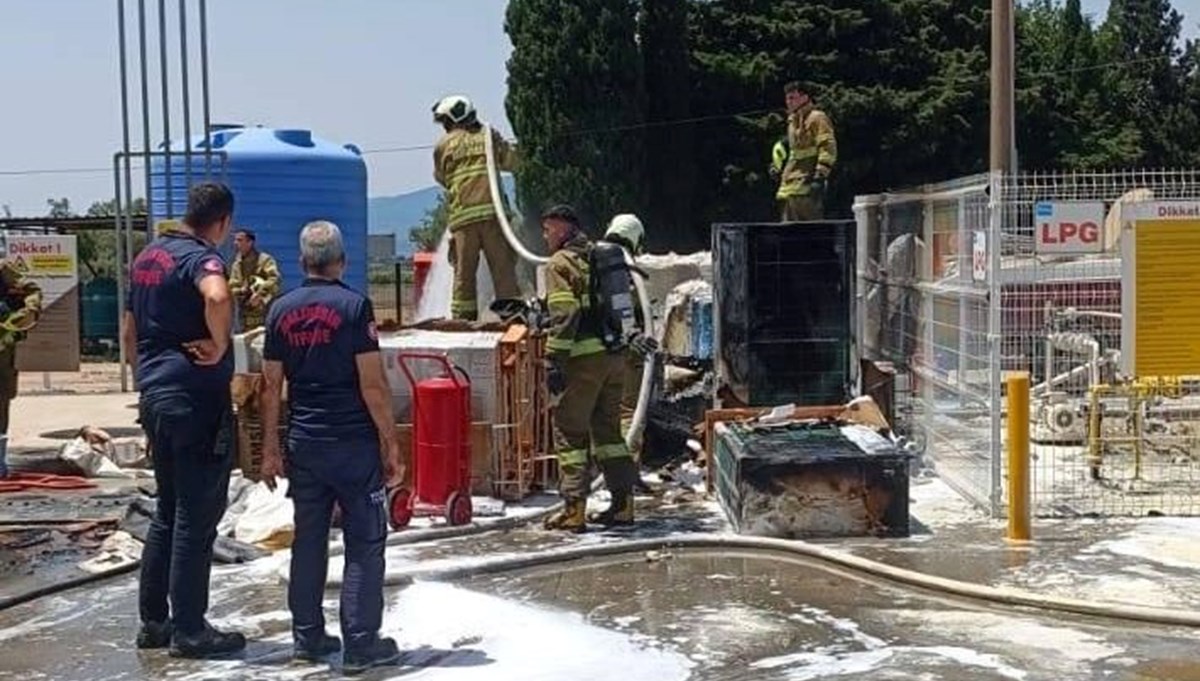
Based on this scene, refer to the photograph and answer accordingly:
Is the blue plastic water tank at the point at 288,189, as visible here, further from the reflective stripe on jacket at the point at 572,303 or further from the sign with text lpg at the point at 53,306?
the reflective stripe on jacket at the point at 572,303

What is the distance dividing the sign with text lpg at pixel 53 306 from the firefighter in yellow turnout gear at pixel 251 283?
Result: 528cm

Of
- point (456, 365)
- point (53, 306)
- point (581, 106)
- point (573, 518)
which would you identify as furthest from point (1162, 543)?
point (581, 106)

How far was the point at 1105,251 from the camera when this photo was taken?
9.38 m

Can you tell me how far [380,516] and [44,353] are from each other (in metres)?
14.0

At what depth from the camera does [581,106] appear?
30.4 metres

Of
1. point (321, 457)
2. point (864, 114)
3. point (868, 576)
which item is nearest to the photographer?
point (321, 457)

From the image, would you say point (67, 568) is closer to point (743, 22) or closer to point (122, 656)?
point (122, 656)

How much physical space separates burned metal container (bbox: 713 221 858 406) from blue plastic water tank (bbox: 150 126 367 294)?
36.4 feet

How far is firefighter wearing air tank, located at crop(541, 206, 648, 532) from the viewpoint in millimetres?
8891

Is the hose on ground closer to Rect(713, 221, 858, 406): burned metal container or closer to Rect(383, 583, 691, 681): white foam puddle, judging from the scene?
Rect(383, 583, 691, 681): white foam puddle

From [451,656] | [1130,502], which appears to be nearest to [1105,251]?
[1130,502]

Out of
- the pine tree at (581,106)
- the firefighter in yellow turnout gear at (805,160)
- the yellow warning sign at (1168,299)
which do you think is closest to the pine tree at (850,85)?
the pine tree at (581,106)

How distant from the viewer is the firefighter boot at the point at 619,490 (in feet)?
30.1

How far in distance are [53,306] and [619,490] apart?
1220 centimetres
